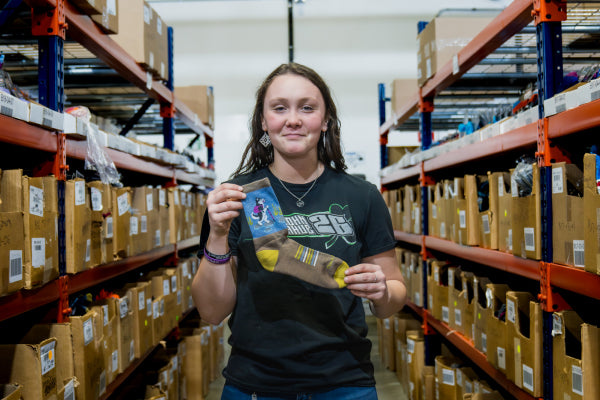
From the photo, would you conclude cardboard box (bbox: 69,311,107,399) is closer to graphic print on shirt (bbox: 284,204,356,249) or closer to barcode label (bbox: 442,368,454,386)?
graphic print on shirt (bbox: 284,204,356,249)

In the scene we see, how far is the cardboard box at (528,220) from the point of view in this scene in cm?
174

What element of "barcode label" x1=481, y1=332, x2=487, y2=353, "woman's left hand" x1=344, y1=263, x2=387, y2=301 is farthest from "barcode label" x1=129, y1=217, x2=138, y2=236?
"barcode label" x1=481, y1=332, x2=487, y2=353

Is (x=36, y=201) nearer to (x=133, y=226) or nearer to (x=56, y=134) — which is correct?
(x=56, y=134)

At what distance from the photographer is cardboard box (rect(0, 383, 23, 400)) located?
1.22 m

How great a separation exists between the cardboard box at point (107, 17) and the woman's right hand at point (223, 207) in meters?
1.29

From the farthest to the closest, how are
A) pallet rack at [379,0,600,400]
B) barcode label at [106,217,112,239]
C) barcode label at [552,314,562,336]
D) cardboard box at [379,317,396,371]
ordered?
cardboard box at [379,317,396,371] < barcode label at [106,217,112,239] < barcode label at [552,314,562,336] < pallet rack at [379,0,600,400]

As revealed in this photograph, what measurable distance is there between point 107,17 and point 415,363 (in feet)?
9.67

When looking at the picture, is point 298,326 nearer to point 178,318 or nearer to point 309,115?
point 309,115

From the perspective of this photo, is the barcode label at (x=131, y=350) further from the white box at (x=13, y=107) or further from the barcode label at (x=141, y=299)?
the white box at (x=13, y=107)

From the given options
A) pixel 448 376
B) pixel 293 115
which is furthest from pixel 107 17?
pixel 448 376

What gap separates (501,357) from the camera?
210 cm

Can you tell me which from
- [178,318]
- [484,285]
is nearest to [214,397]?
[178,318]

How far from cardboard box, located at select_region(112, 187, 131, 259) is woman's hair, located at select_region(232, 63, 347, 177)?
100cm

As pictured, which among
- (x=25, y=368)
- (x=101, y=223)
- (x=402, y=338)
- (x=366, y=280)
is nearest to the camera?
(x=366, y=280)
